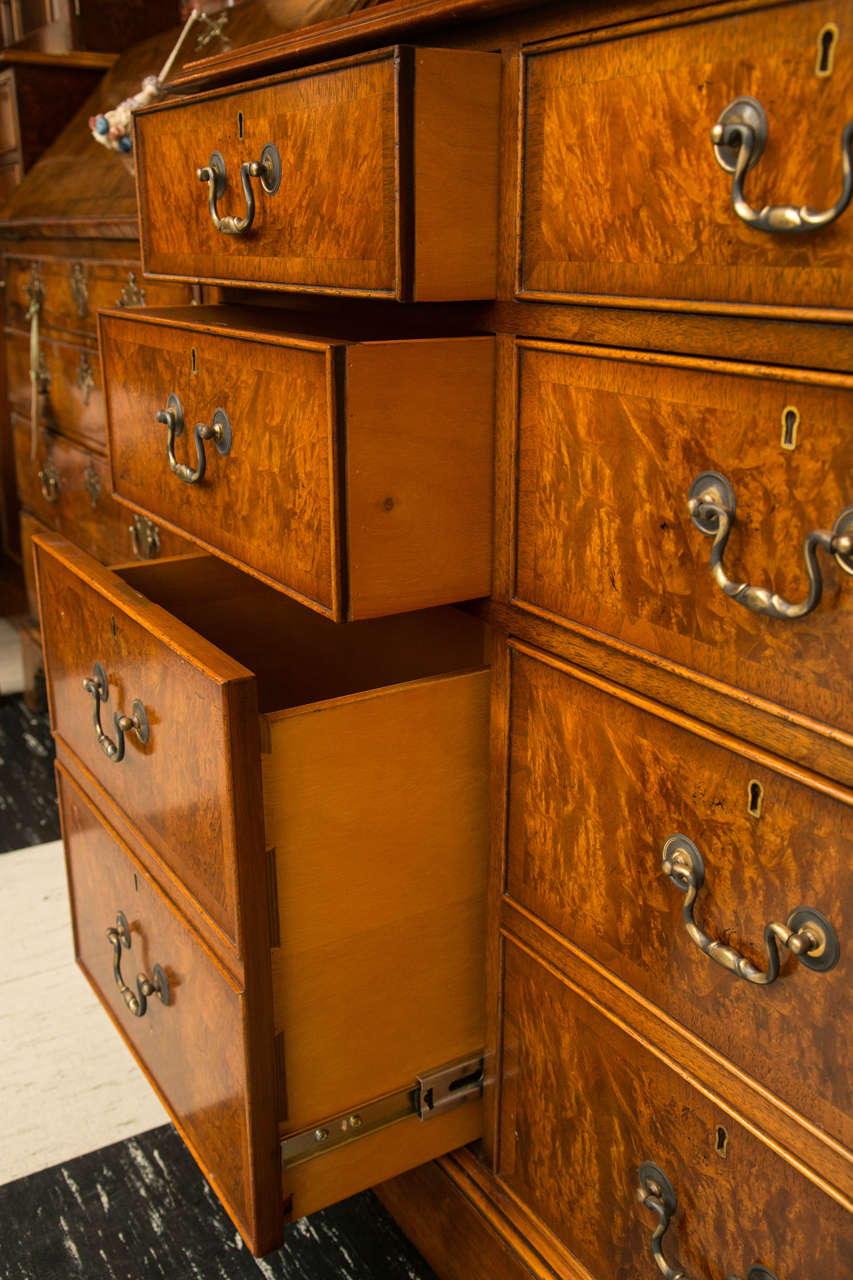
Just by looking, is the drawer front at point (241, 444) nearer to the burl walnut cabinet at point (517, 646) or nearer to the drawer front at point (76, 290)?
the burl walnut cabinet at point (517, 646)

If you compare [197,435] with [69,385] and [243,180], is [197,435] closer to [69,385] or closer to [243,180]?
[243,180]

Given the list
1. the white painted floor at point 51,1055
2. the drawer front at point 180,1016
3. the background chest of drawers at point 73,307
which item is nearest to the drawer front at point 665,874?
the drawer front at point 180,1016

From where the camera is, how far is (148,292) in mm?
1455

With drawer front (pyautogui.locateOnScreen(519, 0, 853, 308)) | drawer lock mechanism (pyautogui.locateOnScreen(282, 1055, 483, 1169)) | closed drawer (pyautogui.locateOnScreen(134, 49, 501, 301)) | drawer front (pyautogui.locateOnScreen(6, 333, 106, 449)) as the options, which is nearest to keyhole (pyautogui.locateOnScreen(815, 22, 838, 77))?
drawer front (pyautogui.locateOnScreen(519, 0, 853, 308))

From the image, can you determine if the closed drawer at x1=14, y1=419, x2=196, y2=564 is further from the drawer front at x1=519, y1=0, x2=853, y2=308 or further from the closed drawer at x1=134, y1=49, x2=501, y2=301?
the drawer front at x1=519, y1=0, x2=853, y2=308

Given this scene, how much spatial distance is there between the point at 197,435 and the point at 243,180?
0.20 meters

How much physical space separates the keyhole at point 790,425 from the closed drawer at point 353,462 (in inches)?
10.1

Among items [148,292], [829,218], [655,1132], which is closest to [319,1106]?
[655,1132]

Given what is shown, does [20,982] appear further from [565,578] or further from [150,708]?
[565,578]

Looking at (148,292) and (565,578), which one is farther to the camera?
(148,292)

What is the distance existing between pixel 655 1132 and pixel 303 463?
51cm

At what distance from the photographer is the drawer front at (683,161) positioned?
0.53 meters

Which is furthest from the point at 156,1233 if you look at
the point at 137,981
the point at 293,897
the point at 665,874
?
the point at 665,874

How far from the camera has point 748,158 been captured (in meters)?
0.55
